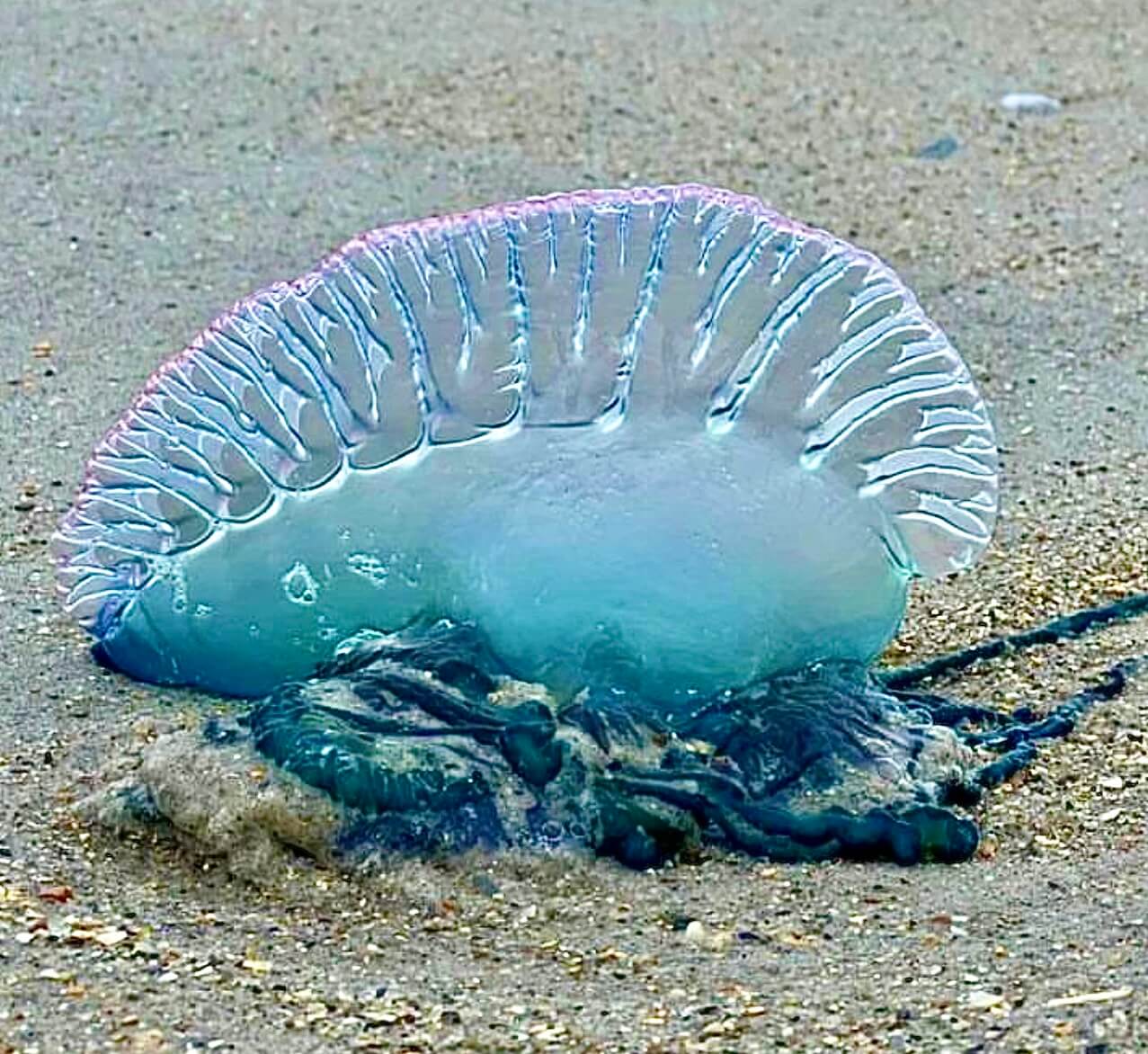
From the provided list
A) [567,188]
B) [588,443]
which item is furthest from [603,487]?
[567,188]

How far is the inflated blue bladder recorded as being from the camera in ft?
9.76

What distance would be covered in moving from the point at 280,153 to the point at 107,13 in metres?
1.08

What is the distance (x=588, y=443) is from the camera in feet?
9.78

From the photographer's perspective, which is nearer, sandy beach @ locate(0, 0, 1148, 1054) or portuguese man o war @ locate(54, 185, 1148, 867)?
sandy beach @ locate(0, 0, 1148, 1054)

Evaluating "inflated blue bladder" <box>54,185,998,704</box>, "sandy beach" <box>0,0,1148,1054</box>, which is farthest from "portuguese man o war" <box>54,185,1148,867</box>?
"sandy beach" <box>0,0,1148,1054</box>

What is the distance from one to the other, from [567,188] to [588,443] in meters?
2.90

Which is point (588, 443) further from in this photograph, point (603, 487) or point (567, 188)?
point (567, 188)

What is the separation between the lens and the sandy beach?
252cm

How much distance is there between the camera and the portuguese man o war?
296 cm

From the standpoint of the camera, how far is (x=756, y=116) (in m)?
6.35

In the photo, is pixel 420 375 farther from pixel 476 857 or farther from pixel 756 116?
pixel 756 116

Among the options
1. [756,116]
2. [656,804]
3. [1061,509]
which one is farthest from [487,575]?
[756,116]

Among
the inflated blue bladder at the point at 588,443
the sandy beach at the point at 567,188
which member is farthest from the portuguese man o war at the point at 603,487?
the sandy beach at the point at 567,188

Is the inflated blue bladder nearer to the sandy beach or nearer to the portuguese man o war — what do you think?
the portuguese man o war
